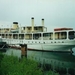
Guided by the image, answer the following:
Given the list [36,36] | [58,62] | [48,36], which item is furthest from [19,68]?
[36,36]

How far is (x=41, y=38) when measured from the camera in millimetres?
50469

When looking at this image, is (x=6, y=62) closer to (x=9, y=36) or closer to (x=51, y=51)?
(x=51, y=51)

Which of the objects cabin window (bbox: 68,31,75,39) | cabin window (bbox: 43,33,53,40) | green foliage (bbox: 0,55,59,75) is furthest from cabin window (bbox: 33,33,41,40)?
green foliage (bbox: 0,55,59,75)

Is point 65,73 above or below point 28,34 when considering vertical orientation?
below

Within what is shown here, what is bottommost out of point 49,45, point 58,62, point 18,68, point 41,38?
point 58,62

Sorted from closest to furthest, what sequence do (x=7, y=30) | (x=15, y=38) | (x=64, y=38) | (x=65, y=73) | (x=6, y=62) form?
(x=6, y=62) < (x=65, y=73) < (x=64, y=38) < (x=15, y=38) < (x=7, y=30)

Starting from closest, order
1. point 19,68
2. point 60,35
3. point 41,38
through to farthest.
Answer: point 19,68 < point 60,35 < point 41,38

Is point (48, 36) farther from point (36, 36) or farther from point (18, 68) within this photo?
point (18, 68)

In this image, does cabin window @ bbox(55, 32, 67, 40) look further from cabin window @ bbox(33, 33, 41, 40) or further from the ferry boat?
cabin window @ bbox(33, 33, 41, 40)

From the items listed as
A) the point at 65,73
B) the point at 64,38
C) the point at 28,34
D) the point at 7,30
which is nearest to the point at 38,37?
the point at 28,34

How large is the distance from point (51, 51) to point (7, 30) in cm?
1902

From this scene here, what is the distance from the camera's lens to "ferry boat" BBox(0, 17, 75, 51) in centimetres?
4616

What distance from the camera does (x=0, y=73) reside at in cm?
1491

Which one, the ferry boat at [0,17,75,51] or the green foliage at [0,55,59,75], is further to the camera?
the ferry boat at [0,17,75,51]
